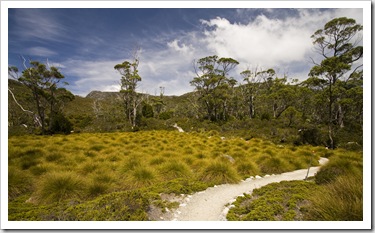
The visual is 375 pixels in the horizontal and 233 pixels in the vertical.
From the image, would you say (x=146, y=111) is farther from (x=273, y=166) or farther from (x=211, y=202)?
(x=211, y=202)

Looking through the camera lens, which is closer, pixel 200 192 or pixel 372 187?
pixel 372 187

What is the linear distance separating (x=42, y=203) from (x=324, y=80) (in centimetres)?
1775

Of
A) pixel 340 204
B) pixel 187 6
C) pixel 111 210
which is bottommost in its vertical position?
pixel 111 210

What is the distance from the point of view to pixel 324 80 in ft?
45.0

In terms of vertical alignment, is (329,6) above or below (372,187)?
above

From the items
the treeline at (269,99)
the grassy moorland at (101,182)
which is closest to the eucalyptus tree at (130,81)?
the treeline at (269,99)

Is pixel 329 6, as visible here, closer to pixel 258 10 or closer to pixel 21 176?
pixel 258 10

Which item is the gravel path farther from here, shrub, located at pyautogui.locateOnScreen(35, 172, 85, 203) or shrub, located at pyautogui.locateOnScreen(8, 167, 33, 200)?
shrub, located at pyautogui.locateOnScreen(8, 167, 33, 200)

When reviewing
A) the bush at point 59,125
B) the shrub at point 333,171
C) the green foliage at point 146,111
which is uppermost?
the green foliage at point 146,111

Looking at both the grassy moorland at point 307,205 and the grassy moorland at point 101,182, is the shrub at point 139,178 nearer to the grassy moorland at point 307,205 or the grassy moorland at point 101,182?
the grassy moorland at point 101,182

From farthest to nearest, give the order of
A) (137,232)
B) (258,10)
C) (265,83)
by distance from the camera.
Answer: (265,83)
(258,10)
(137,232)

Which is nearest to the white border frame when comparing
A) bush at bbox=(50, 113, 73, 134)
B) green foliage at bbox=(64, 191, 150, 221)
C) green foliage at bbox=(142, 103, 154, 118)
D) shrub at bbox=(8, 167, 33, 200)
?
green foliage at bbox=(64, 191, 150, 221)

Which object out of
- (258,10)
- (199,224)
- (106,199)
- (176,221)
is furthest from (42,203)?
(258,10)

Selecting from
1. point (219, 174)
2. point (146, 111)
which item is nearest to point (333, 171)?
point (219, 174)
